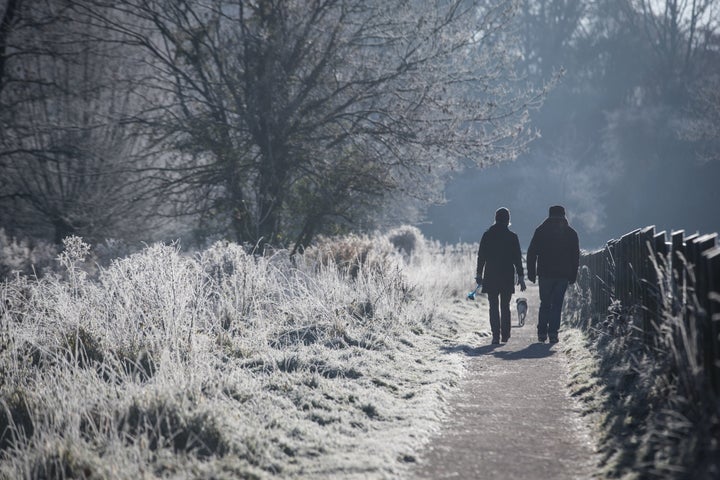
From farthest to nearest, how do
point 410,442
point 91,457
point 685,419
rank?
point 410,442 → point 91,457 → point 685,419

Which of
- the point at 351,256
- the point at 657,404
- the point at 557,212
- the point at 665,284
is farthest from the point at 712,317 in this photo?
the point at 351,256

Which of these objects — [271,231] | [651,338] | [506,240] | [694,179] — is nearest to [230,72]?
[271,231]

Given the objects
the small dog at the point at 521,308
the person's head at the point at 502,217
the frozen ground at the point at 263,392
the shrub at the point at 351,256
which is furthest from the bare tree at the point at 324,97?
the frozen ground at the point at 263,392

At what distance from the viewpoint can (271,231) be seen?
676 inches

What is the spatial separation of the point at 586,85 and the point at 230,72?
1852 inches

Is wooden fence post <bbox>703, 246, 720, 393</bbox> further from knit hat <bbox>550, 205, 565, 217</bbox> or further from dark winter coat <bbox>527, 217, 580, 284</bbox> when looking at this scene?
knit hat <bbox>550, 205, 565, 217</bbox>

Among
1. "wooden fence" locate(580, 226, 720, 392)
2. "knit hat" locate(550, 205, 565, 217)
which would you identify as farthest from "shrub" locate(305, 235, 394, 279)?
"wooden fence" locate(580, 226, 720, 392)

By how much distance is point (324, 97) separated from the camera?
1596cm

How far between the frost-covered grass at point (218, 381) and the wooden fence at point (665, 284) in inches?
84.3

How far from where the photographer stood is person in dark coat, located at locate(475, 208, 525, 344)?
11.4 m

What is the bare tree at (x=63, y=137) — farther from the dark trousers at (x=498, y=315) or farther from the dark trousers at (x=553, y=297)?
the dark trousers at (x=553, y=297)

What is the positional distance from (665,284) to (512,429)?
1786 millimetres

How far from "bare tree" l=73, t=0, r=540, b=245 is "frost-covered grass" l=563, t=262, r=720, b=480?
26.3 ft

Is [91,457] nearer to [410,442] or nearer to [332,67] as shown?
[410,442]
